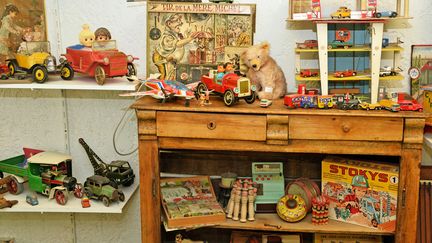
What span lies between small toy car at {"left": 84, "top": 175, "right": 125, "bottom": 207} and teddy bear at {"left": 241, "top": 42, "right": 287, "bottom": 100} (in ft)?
2.26

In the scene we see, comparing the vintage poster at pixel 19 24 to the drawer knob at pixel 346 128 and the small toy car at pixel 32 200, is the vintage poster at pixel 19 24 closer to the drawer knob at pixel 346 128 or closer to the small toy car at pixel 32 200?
the small toy car at pixel 32 200

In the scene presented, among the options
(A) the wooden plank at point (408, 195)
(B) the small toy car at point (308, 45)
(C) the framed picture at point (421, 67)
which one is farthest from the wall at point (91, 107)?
(A) the wooden plank at point (408, 195)

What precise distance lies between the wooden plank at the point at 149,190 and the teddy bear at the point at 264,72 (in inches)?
18.1

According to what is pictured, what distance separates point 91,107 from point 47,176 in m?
0.38

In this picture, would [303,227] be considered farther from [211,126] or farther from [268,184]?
[211,126]

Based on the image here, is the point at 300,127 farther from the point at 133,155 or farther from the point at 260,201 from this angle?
the point at 133,155

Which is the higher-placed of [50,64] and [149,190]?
[50,64]

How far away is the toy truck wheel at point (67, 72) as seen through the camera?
2006 millimetres

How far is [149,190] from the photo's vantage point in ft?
6.24

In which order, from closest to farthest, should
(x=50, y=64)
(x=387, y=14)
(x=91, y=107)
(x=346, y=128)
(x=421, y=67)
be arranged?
(x=346, y=128) < (x=387, y=14) < (x=50, y=64) < (x=421, y=67) < (x=91, y=107)

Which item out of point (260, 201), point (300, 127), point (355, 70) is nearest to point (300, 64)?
point (355, 70)

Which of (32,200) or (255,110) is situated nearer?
(255,110)

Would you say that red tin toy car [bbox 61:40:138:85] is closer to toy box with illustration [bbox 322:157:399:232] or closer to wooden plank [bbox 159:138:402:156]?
wooden plank [bbox 159:138:402:156]

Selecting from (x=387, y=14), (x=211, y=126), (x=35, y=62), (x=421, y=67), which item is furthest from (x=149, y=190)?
(x=421, y=67)
